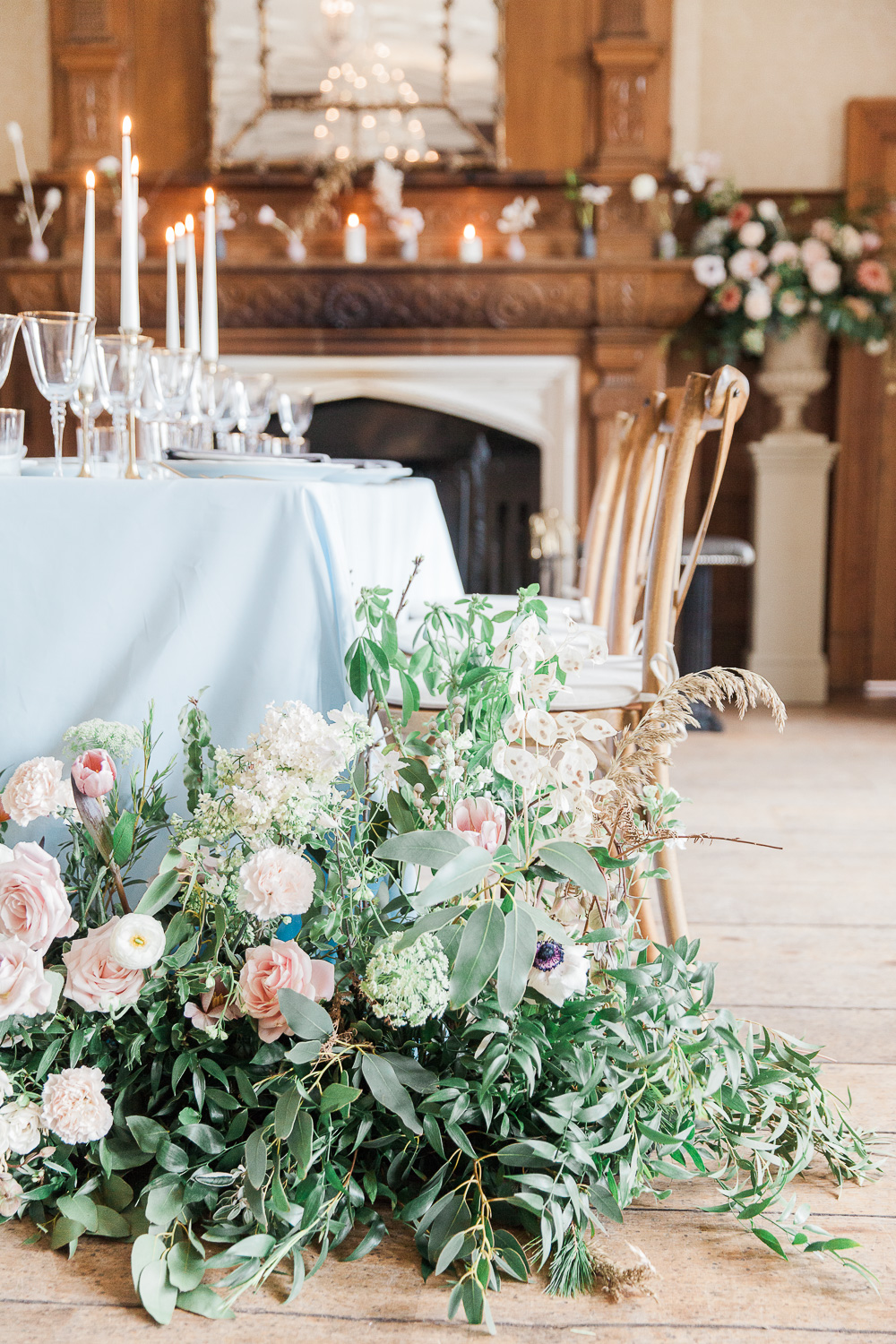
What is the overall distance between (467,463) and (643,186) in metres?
1.05

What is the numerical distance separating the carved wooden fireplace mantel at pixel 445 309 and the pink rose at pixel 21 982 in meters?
3.15

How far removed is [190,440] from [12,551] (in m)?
0.87

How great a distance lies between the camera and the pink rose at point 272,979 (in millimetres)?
1030

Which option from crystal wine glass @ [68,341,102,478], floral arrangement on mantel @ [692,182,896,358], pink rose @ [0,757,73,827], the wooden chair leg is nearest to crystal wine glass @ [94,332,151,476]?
crystal wine glass @ [68,341,102,478]

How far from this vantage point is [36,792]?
1.04 m

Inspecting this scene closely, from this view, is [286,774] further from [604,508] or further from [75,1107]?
[604,508]

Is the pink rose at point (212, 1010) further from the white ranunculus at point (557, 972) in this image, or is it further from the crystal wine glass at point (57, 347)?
the crystal wine glass at point (57, 347)

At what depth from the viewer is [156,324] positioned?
12.9 feet

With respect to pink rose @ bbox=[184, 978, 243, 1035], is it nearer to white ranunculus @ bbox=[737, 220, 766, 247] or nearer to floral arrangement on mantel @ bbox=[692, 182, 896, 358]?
floral arrangement on mantel @ bbox=[692, 182, 896, 358]

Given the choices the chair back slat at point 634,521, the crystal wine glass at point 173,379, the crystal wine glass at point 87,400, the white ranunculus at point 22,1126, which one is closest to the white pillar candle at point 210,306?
the crystal wine glass at point 173,379

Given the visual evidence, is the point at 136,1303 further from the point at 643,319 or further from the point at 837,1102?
the point at 643,319

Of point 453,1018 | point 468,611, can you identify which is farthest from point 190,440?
point 453,1018

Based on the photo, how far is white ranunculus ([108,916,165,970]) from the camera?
3.24ft

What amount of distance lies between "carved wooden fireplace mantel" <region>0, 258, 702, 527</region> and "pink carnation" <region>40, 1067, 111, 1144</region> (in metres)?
3.16
